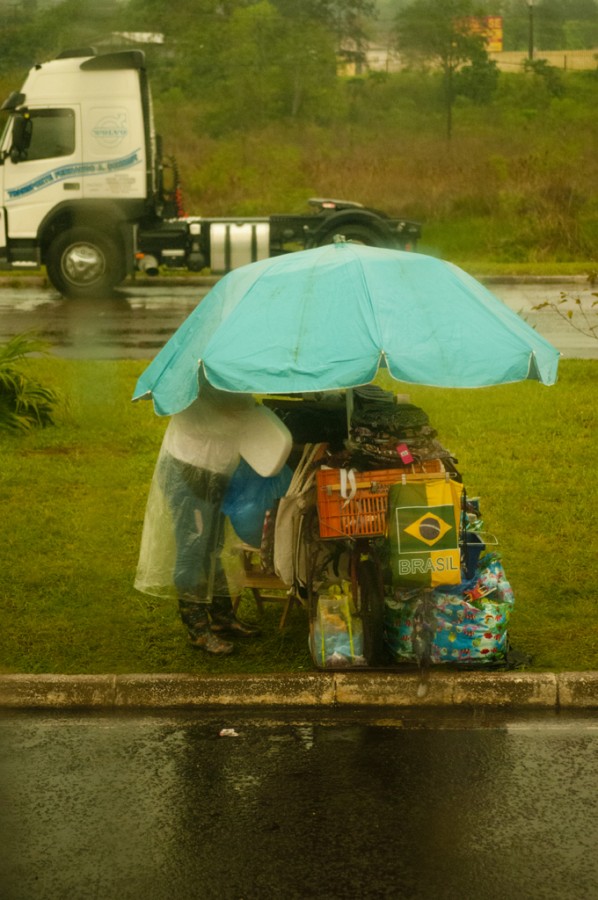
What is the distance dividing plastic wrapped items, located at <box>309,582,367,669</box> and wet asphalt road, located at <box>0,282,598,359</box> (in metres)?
8.88

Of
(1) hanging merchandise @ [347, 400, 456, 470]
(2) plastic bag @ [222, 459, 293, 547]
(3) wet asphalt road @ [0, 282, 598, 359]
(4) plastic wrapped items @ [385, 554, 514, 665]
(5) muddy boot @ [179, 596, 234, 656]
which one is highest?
(1) hanging merchandise @ [347, 400, 456, 470]

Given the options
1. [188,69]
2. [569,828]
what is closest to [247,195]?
[188,69]

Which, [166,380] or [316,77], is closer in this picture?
[166,380]

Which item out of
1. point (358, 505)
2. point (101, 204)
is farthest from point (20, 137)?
point (358, 505)

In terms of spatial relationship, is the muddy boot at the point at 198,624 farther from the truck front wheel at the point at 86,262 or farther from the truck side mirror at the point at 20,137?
the truck side mirror at the point at 20,137

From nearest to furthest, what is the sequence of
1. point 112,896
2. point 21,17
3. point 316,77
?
point 112,896 < point 21,17 < point 316,77

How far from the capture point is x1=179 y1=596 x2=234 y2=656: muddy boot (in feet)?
20.1

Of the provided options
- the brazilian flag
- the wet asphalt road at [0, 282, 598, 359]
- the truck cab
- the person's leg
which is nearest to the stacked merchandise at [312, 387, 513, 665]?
the brazilian flag

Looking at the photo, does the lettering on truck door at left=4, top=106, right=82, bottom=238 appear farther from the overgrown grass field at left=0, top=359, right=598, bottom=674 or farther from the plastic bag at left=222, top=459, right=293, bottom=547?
the plastic bag at left=222, top=459, right=293, bottom=547

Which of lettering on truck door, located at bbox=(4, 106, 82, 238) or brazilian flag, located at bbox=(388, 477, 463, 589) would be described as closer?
brazilian flag, located at bbox=(388, 477, 463, 589)

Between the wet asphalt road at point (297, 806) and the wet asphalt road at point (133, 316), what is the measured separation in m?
9.38

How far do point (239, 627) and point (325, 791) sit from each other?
1.77 m

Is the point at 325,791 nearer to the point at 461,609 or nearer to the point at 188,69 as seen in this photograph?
the point at 461,609

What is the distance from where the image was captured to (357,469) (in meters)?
5.86
